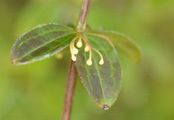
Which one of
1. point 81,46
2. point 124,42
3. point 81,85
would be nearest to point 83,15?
point 81,46

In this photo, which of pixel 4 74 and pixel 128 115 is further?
pixel 128 115

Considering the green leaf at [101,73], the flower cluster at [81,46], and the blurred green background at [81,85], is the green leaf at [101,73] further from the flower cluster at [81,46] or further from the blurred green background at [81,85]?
the blurred green background at [81,85]

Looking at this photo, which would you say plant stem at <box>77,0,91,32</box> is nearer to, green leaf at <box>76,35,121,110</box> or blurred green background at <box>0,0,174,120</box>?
green leaf at <box>76,35,121,110</box>

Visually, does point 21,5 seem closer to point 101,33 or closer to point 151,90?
point 151,90

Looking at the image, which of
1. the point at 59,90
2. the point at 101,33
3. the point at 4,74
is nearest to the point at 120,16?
the point at 59,90

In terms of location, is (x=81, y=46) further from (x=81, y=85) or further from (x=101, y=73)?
(x=81, y=85)
